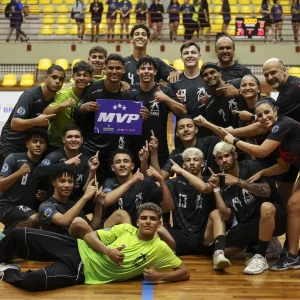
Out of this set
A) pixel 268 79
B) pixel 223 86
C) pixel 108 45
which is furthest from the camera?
pixel 108 45

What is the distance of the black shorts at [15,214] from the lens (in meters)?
6.02

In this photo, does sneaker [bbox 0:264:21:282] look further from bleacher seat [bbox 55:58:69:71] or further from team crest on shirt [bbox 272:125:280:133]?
bleacher seat [bbox 55:58:69:71]

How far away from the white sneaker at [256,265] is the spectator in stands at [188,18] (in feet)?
40.1

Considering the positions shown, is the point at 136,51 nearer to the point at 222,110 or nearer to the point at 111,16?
the point at 222,110

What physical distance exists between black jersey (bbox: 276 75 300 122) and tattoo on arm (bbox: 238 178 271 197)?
70cm

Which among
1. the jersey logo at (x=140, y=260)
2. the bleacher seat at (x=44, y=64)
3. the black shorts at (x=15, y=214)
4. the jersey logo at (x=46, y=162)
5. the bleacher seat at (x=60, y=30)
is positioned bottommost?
the jersey logo at (x=140, y=260)

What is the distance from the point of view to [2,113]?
12.2 meters

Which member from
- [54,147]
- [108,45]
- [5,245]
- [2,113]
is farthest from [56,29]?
[5,245]

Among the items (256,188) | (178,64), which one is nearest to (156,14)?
(178,64)

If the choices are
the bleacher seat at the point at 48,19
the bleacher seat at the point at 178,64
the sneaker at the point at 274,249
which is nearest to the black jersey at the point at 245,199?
the sneaker at the point at 274,249

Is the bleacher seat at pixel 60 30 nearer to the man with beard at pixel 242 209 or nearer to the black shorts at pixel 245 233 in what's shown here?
the man with beard at pixel 242 209

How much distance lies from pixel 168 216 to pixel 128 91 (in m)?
1.36

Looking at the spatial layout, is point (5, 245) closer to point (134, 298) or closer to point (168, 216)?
point (134, 298)

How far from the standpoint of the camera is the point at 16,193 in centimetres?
618
